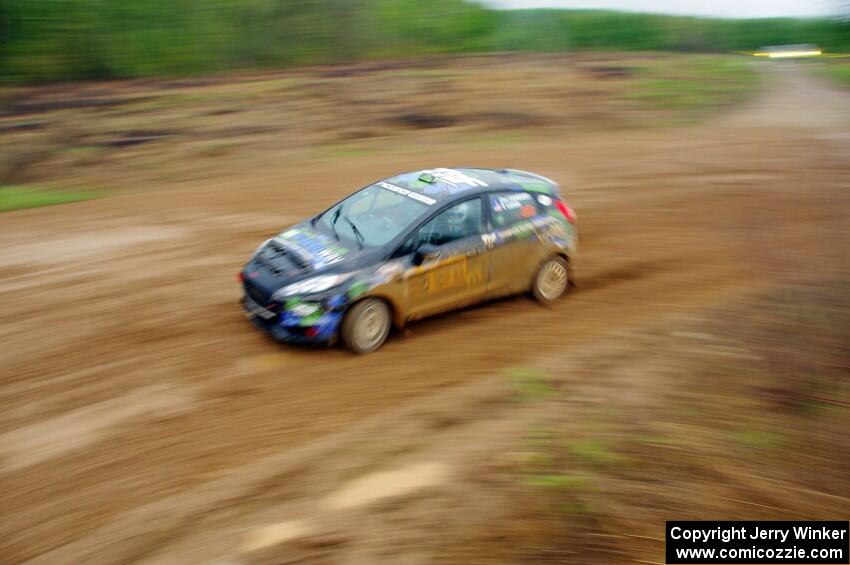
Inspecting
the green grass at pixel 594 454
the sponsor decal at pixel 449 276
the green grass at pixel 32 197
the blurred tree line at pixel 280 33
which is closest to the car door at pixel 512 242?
the sponsor decal at pixel 449 276

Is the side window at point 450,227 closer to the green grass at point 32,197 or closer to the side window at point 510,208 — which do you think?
the side window at point 510,208

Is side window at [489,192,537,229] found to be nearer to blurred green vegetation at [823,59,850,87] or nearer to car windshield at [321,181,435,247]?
car windshield at [321,181,435,247]

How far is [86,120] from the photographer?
66.5 feet

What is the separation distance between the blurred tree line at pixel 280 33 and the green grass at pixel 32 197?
1316 cm

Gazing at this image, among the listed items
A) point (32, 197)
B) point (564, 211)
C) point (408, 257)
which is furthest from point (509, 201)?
point (32, 197)

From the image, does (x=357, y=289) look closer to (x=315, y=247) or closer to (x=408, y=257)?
(x=408, y=257)

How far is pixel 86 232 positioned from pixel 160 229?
1141 mm

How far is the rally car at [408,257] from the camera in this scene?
288 inches

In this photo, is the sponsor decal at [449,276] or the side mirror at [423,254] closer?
the side mirror at [423,254]

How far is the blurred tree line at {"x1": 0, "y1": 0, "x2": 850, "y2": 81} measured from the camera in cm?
2688

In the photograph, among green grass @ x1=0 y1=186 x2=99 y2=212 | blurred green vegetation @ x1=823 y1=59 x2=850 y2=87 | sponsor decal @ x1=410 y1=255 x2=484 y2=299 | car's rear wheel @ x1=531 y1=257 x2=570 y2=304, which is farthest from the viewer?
blurred green vegetation @ x1=823 y1=59 x2=850 y2=87

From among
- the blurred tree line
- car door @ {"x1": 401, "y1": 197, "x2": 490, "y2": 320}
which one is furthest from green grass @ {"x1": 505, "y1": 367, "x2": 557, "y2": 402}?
the blurred tree line

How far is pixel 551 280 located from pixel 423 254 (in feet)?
6.64

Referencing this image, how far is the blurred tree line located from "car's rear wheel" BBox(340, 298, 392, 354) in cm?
1636
